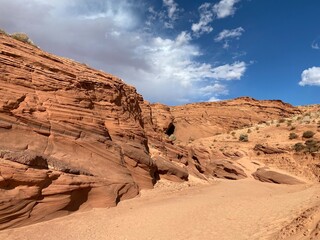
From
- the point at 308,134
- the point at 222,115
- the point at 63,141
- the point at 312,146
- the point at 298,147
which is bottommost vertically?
the point at 63,141

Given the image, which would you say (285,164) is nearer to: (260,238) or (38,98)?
(260,238)

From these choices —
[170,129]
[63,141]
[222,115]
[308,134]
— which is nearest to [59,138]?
[63,141]

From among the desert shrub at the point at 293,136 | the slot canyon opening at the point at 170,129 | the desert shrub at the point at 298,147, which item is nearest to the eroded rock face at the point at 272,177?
the desert shrub at the point at 298,147

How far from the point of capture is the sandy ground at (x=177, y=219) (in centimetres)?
907

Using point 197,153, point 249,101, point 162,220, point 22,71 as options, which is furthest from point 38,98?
point 249,101

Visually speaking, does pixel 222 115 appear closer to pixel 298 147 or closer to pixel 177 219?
pixel 298 147

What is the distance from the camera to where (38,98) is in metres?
12.9

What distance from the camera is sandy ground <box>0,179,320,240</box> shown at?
9070 mm

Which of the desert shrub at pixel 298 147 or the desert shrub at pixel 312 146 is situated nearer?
the desert shrub at pixel 312 146

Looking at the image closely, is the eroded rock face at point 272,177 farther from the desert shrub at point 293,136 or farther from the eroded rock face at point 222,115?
the eroded rock face at point 222,115

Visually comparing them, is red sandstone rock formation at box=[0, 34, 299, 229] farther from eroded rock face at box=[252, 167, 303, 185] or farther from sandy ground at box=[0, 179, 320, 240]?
eroded rock face at box=[252, 167, 303, 185]

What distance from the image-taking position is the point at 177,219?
11039mm

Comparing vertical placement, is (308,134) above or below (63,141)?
above

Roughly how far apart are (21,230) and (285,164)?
72.0ft
